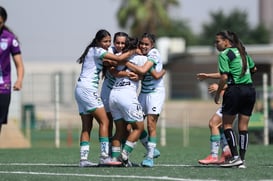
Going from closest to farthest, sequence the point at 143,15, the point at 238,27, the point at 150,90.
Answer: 1. the point at 150,90
2. the point at 143,15
3. the point at 238,27

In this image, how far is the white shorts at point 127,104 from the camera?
41.1 ft

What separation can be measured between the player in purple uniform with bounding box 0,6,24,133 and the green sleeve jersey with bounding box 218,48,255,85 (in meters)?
2.68

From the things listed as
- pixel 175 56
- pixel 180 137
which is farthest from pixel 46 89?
pixel 175 56

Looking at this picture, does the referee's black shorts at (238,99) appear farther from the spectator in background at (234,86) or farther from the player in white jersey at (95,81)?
the player in white jersey at (95,81)

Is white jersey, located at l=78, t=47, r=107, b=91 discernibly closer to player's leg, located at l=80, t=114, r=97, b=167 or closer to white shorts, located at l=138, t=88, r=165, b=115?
player's leg, located at l=80, t=114, r=97, b=167

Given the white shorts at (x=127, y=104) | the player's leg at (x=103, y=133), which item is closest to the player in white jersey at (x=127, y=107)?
the white shorts at (x=127, y=104)

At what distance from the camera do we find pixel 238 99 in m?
12.5

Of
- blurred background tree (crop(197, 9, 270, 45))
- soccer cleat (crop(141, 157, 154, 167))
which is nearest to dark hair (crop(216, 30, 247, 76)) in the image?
soccer cleat (crop(141, 157, 154, 167))

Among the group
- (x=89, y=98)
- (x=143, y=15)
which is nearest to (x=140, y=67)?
(x=89, y=98)

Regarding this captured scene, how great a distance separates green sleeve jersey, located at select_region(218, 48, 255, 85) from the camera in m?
12.3

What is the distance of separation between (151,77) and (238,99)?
1263 mm

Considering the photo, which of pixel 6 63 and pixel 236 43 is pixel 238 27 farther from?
pixel 6 63

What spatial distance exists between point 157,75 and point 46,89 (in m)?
19.6

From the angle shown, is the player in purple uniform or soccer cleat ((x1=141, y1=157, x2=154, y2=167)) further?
soccer cleat ((x1=141, y1=157, x2=154, y2=167))
